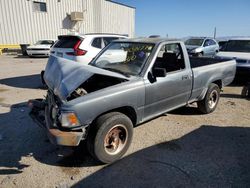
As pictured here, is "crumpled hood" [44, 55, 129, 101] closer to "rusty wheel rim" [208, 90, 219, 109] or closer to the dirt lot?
the dirt lot

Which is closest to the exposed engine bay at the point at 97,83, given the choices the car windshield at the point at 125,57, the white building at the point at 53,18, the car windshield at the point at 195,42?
the car windshield at the point at 125,57

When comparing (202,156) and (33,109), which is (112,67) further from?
(202,156)

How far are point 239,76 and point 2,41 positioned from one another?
2031cm

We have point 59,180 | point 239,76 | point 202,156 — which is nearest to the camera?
point 59,180

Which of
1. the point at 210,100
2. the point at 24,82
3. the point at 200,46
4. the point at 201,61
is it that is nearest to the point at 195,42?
the point at 200,46

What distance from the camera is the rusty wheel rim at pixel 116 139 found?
129 inches

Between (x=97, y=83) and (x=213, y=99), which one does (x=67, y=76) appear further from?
(x=213, y=99)

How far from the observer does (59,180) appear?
2926mm

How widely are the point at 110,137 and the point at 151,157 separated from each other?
0.73 m

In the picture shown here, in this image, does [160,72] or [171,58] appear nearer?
[160,72]

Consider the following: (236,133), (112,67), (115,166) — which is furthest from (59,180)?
(236,133)

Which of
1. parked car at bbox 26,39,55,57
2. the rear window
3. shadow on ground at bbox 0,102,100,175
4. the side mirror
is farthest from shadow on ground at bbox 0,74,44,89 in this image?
parked car at bbox 26,39,55,57

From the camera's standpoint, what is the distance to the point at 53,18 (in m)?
23.6

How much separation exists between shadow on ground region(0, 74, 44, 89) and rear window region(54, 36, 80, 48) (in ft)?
5.41
